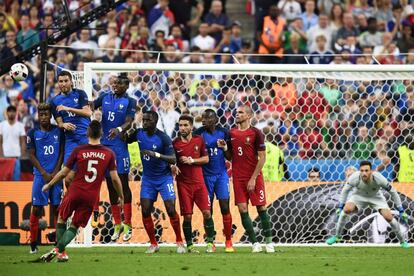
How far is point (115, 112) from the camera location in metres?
17.8

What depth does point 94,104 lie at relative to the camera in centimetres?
1809

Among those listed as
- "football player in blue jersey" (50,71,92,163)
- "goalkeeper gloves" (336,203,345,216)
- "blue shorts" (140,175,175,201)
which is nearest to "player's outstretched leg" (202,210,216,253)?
"blue shorts" (140,175,175,201)

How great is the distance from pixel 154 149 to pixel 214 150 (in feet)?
3.79

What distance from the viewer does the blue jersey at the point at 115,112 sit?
17.7 m

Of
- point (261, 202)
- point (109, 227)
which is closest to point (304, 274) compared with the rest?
point (261, 202)

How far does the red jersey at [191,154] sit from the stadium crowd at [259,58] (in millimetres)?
2314

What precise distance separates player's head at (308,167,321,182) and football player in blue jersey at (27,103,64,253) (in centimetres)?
485

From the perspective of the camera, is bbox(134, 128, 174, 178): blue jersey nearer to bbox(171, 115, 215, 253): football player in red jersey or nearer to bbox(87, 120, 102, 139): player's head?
bbox(171, 115, 215, 253): football player in red jersey

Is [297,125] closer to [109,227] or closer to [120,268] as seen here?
[109,227]

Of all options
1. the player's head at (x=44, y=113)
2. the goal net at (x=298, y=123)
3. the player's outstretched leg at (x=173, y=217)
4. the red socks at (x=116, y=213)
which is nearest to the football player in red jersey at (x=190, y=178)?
the player's outstretched leg at (x=173, y=217)

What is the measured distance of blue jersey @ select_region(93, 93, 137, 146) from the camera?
58.1 feet

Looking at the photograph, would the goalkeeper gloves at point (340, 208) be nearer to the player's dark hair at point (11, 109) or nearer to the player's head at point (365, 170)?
the player's head at point (365, 170)

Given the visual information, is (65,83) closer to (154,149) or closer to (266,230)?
(154,149)

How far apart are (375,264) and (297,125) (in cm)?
688
